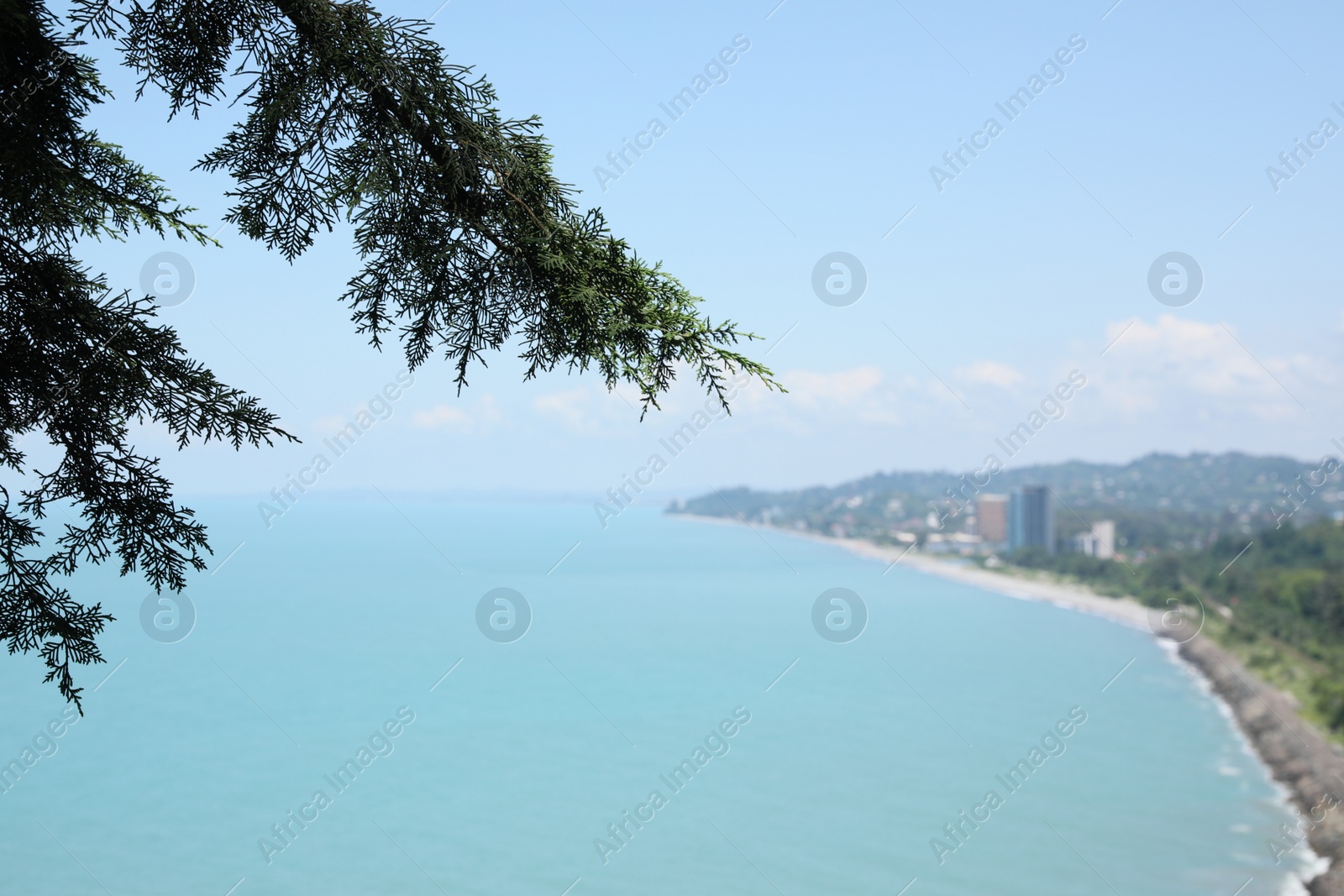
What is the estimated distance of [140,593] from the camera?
2842 inches

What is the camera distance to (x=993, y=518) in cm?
10044

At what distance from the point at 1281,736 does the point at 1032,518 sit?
57.0 metres

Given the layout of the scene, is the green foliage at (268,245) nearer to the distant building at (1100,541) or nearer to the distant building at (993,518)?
the distant building at (1100,541)

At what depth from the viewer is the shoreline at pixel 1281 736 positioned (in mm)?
24188

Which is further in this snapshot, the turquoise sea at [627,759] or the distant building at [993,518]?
the distant building at [993,518]

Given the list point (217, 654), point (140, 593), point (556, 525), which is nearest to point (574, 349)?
point (217, 654)

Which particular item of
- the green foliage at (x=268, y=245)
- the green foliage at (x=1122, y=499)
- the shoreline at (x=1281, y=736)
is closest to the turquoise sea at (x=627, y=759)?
the shoreline at (x=1281, y=736)

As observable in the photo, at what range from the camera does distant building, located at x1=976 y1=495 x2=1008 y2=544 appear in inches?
3846

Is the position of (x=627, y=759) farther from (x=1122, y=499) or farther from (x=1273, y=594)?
(x=1122, y=499)

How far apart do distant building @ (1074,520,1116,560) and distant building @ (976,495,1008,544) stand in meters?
14.4

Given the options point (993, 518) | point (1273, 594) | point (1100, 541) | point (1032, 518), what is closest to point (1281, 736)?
point (1273, 594)

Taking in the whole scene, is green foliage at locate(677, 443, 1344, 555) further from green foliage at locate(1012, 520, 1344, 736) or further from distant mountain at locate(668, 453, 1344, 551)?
green foliage at locate(1012, 520, 1344, 736)

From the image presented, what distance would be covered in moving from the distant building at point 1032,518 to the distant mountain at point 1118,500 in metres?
1.62

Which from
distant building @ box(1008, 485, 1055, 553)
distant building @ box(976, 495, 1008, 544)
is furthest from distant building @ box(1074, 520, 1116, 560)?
distant building @ box(976, 495, 1008, 544)
